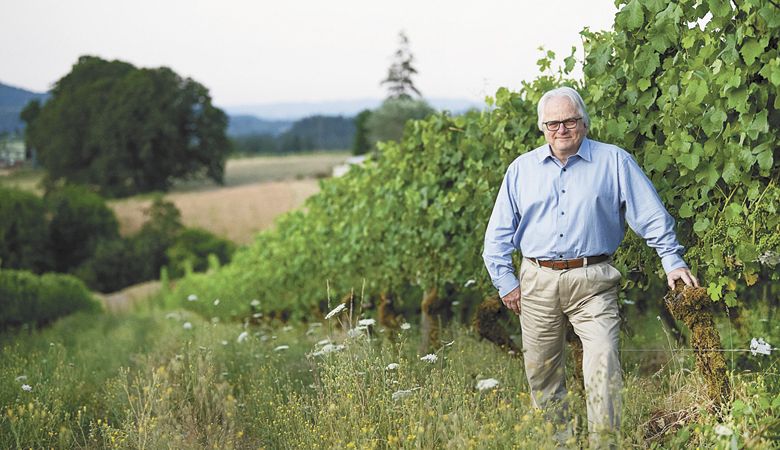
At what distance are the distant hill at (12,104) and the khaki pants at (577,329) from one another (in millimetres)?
31054

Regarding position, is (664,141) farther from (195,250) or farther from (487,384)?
(195,250)

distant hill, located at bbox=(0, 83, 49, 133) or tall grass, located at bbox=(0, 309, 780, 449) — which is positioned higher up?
distant hill, located at bbox=(0, 83, 49, 133)

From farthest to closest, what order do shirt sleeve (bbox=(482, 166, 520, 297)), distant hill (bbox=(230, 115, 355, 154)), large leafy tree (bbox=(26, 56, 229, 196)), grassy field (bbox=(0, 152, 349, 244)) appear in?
distant hill (bbox=(230, 115, 355, 154)) → large leafy tree (bbox=(26, 56, 229, 196)) → grassy field (bbox=(0, 152, 349, 244)) → shirt sleeve (bbox=(482, 166, 520, 297))

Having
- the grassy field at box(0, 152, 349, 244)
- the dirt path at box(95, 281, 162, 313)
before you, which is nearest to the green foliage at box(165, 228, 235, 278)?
the grassy field at box(0, 152, 349, 244)

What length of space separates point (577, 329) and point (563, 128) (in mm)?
1078

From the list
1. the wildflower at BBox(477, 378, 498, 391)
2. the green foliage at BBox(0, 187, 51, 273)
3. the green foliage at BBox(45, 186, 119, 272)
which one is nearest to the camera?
the wildflower at BBox(477, 378, 498, 391)

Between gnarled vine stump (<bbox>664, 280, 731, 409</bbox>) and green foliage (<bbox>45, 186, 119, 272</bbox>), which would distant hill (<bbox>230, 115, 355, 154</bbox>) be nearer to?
green foliage (<bbox>45, 186, 119, 272</bbox>)

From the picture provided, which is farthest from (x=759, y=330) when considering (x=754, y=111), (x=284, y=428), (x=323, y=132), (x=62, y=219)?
(x=323, y=132)

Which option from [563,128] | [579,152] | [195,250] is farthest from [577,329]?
[195,250]

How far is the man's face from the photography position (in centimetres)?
441

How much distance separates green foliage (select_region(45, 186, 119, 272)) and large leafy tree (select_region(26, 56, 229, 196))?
12.6 metres

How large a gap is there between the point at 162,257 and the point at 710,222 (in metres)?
24.3

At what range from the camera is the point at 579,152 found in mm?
4496

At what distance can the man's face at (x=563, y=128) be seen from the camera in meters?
4.41
